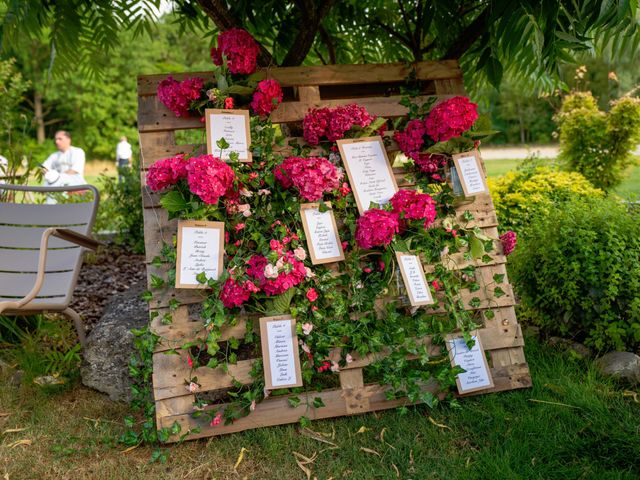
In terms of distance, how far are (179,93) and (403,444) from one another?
64.8 inches

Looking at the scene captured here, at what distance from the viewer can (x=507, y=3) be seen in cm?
230

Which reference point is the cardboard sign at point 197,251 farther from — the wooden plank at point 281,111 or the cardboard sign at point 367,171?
the cardboard sign at point 367,171

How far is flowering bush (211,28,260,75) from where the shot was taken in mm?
2373

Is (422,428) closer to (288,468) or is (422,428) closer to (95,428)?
(288,468)

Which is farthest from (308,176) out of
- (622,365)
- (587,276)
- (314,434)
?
(622,365)

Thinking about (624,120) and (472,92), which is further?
(624,120)

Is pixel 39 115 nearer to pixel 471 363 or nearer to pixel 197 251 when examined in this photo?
pixel 197 251

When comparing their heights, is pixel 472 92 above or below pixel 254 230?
above

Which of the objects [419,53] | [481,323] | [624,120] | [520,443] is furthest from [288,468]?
[624,120]

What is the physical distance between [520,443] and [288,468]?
86 centimetres

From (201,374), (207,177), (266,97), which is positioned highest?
(266,97)

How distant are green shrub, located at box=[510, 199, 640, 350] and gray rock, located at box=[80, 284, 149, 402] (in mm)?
2033

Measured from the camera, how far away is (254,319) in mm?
2326

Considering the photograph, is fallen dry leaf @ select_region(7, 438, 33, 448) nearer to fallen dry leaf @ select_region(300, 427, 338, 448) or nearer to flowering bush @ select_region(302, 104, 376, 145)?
fallen dry leaf @ select_region(300, 427, 338, 448)
